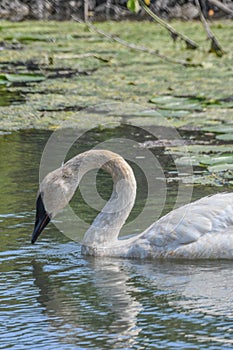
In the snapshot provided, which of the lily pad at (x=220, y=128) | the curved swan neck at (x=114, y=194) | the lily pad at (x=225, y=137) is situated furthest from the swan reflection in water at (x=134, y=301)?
the lily pad at (x=220, y=128)

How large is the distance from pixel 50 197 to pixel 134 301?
1.11 m

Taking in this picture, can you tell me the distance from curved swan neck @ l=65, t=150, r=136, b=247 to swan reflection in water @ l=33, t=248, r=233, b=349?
208 mm

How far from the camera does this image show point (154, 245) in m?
5.85

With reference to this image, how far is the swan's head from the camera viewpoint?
19.4 ft

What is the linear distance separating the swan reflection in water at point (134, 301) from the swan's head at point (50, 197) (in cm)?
29

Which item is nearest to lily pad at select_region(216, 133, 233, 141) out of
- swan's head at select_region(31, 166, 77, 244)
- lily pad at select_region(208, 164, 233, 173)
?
lily pad at select_region(208, 164, 233, 173)

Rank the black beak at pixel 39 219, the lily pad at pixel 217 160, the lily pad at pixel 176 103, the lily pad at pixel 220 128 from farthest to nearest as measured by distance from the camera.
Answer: the lily pad at pixel 176 103, the lily pad at pixel 220 128, the lily pad at pixel 217 160, the black beak at pixel 39 219

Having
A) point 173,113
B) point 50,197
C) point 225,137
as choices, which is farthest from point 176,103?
point 50,197

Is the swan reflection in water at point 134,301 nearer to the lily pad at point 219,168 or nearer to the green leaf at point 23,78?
the lily pad at point 219,168

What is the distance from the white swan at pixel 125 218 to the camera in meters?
5.83

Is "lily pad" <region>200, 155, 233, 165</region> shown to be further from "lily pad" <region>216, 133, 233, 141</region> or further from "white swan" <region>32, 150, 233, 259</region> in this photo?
"white swan" <region>32, 150, 233, 259</region>

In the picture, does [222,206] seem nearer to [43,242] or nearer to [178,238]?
[178,238]

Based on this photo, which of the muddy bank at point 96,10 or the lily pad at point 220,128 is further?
the muddy bank at point 96,10

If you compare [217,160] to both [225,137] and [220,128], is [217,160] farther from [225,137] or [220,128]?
[220,128]
